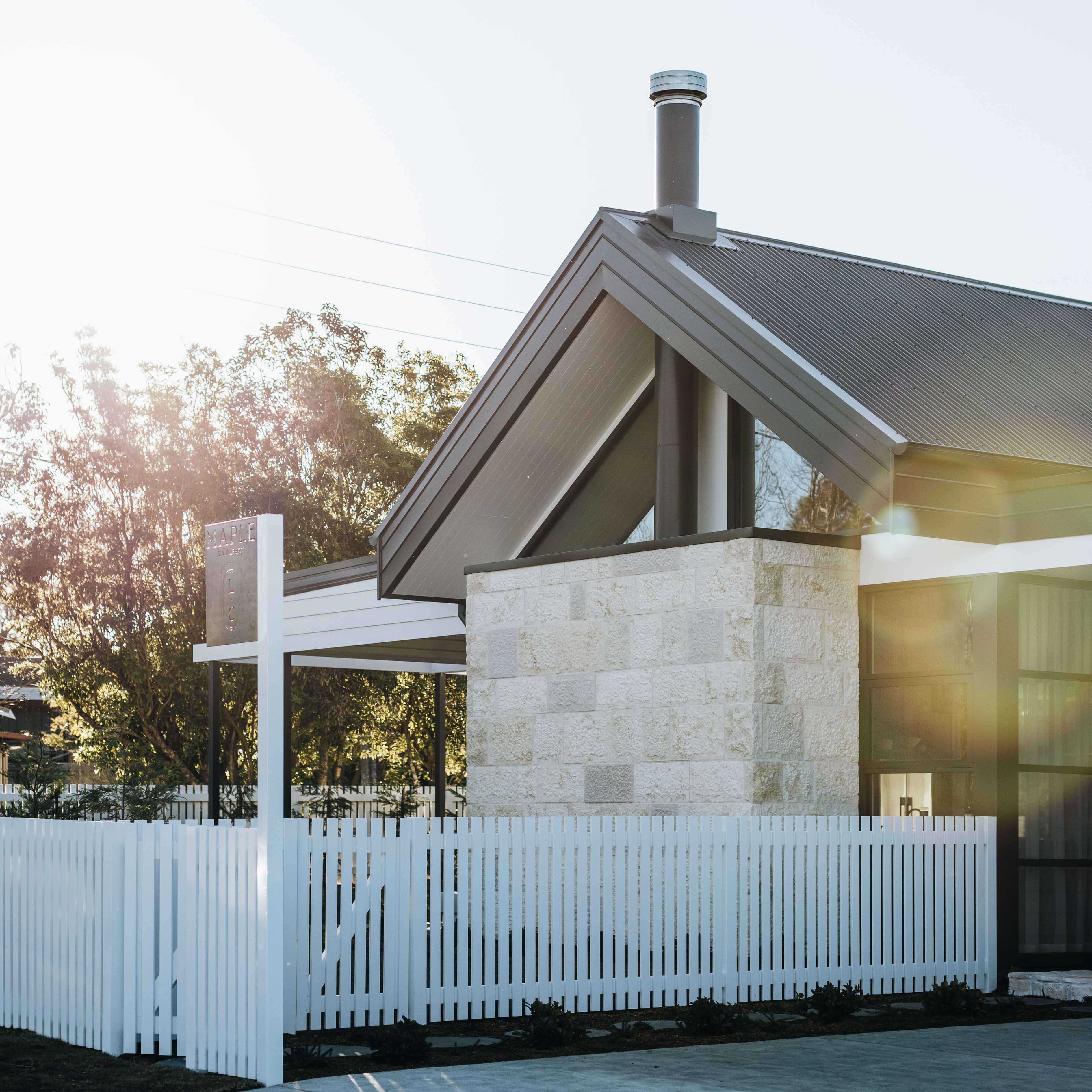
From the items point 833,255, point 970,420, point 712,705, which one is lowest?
point 712,705

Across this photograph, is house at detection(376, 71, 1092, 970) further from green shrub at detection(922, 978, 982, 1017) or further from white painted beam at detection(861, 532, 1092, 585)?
green shrub at detection(922, 978, 982, 1017)

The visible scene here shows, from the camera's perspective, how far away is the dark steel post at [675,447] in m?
13.7

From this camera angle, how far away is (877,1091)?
7.88m

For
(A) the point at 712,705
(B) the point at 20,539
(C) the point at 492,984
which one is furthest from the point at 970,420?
(B) the point at 20,539

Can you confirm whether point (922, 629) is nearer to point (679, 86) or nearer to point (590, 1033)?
point (590, 1033)

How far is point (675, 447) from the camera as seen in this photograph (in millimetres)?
13750

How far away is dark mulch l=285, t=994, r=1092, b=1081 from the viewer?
8.79 m

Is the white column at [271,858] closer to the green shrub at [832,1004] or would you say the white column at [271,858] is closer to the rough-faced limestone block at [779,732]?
the green shrub at [832,1004]

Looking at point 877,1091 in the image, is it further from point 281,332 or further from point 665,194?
point 281,332

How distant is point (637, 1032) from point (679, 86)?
365 inches

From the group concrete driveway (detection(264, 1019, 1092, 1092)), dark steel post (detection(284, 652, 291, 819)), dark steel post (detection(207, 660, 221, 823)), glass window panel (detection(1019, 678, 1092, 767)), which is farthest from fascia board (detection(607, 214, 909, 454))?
dark steel post (detection(207, 660, 221, 823))

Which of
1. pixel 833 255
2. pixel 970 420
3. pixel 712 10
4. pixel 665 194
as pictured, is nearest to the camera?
pixel 970 420

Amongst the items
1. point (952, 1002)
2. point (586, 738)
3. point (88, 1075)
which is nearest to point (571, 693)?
point (586, 738)

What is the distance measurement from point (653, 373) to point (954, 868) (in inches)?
208
